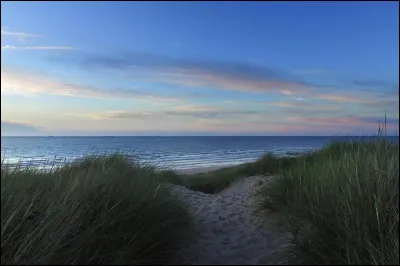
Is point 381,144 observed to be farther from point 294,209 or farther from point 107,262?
point 107,262

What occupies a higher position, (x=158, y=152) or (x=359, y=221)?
(x=359, y=221)

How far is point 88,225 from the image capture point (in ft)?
13.9

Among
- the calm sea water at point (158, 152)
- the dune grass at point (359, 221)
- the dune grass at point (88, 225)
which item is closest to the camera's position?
the dune grass at point (359, 221)

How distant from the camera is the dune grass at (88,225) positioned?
354 centimetres

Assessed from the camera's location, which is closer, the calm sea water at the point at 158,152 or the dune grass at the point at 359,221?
the dune grass at the point at 359,221

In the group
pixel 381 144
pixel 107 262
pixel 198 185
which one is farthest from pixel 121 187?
pixel 198 185

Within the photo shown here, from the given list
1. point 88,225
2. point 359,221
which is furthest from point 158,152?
point 359,221

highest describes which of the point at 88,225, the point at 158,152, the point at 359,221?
the point at 359,221

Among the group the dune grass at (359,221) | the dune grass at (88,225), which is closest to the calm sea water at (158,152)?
the dune grass at (88,225)

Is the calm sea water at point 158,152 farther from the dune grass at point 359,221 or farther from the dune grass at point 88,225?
the dune grass at point 359,221

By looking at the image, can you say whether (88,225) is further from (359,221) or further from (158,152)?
(158,152)

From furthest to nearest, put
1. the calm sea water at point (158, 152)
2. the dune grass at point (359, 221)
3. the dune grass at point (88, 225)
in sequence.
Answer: the calm sea water at point (158, 152), the dune grass at point (88, 225), the dune grass at point (359, 221)

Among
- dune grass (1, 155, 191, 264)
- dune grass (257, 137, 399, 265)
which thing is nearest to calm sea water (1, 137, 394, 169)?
dune grass (1, 155, 191, 264)

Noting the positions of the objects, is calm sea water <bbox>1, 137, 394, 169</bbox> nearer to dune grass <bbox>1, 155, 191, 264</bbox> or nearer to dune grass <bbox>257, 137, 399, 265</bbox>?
dune grass <bbox>1, 155, 191, 264</bbox>
